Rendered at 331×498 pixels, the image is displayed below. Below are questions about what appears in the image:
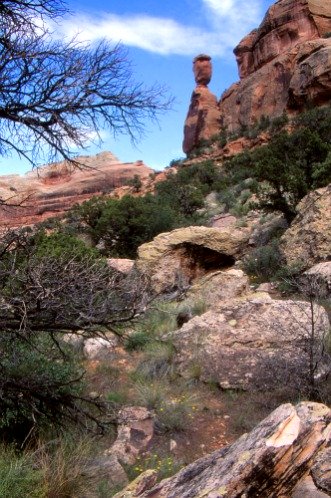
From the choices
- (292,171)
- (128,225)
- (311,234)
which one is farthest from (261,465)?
(128,225)

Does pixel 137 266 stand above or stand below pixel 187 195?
below

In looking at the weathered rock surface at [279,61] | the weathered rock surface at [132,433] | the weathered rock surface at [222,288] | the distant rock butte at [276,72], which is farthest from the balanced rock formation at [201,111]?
the weathered rock surface at [132,433]

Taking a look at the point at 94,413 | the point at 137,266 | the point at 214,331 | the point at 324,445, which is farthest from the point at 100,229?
Answer: the point at 324,445

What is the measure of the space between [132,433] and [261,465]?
8.23ft

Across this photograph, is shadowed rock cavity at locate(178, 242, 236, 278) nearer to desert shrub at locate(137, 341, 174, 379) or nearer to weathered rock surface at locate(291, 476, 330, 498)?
desert shrub at locate(137, 341, 174, 379)

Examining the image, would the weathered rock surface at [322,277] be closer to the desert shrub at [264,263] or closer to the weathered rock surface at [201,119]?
the desert shrub at [264,263]

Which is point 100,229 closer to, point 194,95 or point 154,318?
point 154,318

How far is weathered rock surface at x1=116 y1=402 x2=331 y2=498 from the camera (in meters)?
2.53

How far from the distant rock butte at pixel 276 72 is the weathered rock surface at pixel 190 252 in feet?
80.5

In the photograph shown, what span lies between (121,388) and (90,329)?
2.71 meters

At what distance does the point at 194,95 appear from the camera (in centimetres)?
5328

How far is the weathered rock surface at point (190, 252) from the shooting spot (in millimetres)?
10273

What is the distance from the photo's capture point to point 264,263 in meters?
9.84

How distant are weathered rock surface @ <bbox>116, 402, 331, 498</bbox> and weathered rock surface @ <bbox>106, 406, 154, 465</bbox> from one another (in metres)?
1.56
